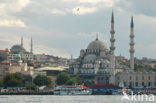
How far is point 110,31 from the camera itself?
179125 millimetres

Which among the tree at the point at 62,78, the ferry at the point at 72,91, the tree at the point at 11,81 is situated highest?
the tree at the point at 62,78

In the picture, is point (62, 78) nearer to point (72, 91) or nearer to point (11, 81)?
point (11, 81)

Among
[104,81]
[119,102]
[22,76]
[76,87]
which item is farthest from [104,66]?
[119,102]

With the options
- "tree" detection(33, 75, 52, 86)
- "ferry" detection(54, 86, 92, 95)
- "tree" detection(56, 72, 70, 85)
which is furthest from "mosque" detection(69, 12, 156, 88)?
"ferry" detection(54, 86, 92, 95)

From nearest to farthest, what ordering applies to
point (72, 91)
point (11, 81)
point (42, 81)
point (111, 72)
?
point (72, 91), point (11, 81), point (42, 81), point (111, 72)

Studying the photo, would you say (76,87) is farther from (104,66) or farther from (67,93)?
(104,66)

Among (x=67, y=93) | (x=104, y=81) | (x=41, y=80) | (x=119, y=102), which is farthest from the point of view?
(x=104, y=81)

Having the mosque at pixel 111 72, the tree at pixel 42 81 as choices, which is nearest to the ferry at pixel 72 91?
the tree at pixel 42 81

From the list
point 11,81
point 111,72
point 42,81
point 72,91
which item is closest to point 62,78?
point 42,81

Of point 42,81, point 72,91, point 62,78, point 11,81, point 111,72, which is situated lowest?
point 72,91

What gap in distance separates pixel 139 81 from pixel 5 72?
34.0 m

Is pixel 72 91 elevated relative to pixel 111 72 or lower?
lower

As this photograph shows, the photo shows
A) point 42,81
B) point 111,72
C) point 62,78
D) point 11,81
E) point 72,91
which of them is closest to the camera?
point 72,91

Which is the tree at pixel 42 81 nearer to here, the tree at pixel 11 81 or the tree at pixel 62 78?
the tree at pixel 11 81
